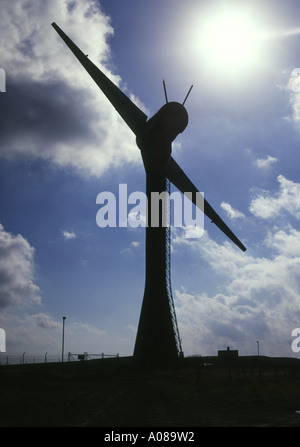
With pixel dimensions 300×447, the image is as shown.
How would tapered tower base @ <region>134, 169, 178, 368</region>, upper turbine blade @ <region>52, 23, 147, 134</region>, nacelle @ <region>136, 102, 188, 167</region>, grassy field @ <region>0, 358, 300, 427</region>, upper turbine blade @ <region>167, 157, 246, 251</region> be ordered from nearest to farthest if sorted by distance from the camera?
grassy field @ <region>0, 358, 300, 427</region>
tapered tower base @ <region>134, 169, 178, 368</region>
nacelle @ <region>136, 102, 188, 167</region>
upper turbine blade @ <region>52, 23, 147, 134</region>
upper turbine blade @ <region>167, 157, 246, 251</region>

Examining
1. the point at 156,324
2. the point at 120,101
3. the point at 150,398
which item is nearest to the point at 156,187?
the point at 120,101

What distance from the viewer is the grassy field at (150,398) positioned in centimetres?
2008

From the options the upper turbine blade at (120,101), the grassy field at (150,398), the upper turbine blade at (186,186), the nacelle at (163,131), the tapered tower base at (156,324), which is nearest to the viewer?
the grassy field at (150,398)

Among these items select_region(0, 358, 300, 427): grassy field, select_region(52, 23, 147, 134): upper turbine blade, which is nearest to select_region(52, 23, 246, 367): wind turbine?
select_region(52, 23, 147, 134): upper turbine blade

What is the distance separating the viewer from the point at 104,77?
46.2 meters

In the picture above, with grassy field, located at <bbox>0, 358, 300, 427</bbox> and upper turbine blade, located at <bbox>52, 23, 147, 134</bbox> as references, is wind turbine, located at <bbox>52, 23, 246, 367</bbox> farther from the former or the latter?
grassy field, located at <bbox>0, 358, 300, 427</bbox>

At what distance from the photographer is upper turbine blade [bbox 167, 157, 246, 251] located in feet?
160

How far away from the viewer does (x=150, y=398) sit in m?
27.4

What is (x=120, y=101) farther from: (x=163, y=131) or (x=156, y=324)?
(x=156, y=324)

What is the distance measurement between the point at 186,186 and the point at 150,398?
27.1 meters

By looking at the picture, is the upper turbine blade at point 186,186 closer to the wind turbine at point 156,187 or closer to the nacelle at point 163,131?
the wind turbine at point 156,187

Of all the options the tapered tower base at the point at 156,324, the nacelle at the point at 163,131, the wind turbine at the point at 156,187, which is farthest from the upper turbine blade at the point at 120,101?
the tapered tower base at the point at 156,324

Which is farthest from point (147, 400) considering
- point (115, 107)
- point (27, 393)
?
point (115, 107)
